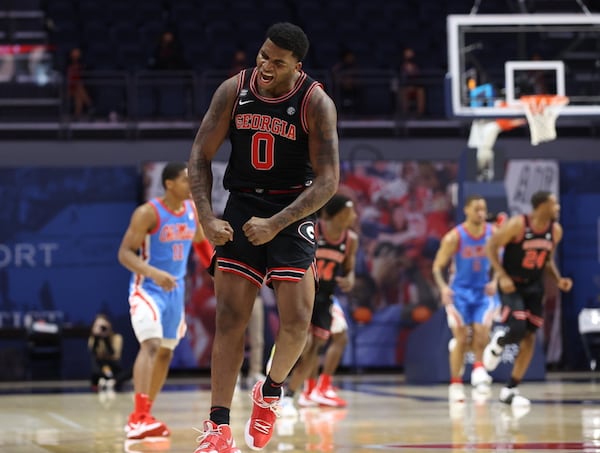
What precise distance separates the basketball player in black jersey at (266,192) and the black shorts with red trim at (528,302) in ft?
20.5

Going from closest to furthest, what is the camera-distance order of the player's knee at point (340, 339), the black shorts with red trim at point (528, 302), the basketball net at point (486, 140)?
the black shorts with red trim at point (528, 302)
the player's knee at point (340, 339)
the basketball net at point (486, 140)

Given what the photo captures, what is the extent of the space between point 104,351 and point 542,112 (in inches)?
294

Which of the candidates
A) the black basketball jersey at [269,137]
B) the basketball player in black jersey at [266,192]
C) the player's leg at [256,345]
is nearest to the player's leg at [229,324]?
the basketball player in black jersey at [266,192]

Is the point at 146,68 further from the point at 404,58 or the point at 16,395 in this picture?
the point at 16,395

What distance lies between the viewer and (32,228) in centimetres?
2019

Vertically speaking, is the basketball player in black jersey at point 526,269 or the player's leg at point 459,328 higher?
the basketball player in black jersey at point 526,269

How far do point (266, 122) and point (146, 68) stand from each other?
1577cm

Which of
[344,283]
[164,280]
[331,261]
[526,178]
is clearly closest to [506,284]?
[344,283]

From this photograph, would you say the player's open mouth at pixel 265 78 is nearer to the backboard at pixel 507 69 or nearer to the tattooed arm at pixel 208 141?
the tattooed arm at pixel 208 141

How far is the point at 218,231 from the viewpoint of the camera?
5840mm

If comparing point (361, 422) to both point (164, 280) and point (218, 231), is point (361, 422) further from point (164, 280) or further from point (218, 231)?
point (218, 231)

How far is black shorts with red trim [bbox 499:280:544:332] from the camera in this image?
1194 centimetres

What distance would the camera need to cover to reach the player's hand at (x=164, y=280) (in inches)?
340

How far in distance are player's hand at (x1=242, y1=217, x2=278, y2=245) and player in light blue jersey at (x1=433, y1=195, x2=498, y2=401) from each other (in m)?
8.55
